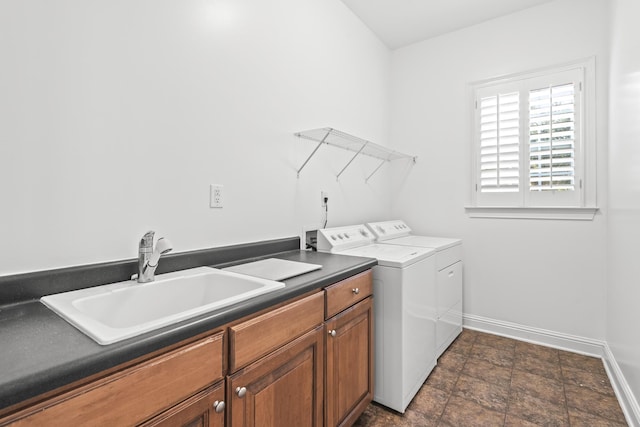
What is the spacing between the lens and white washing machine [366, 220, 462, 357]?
227 centimetres

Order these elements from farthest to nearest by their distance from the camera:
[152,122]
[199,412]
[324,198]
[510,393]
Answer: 1. [324,198]
2. [510,393]
3. [152,122]
4. [199,412]

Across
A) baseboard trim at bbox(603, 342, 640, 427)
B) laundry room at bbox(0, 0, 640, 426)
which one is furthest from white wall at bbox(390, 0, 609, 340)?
baseboard trim at bbox(603, 342, 640, 427)

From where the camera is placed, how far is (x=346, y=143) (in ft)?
7.82

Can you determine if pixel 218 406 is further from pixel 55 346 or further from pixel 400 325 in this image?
pixel 400 325

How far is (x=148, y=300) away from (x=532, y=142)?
2907 mm

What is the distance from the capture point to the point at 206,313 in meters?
0.87

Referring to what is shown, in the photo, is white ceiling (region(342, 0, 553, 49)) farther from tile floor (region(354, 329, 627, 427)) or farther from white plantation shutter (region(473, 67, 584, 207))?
tile floor (region(354, 329, 627, 427))

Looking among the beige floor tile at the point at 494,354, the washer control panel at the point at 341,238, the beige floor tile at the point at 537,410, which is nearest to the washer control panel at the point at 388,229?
the washer control panel at the point at 341,238

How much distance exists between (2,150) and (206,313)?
0.80m

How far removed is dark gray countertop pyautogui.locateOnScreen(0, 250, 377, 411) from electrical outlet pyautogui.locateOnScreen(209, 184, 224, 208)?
0.68 meters

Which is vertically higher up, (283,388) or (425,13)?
(425,13)

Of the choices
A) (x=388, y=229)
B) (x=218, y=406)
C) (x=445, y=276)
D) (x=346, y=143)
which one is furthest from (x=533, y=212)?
(x=218, y=406)

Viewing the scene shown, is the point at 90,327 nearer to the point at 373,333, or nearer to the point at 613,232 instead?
the point at 373,333

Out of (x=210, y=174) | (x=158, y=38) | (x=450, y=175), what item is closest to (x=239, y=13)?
(x=158, y=38)
